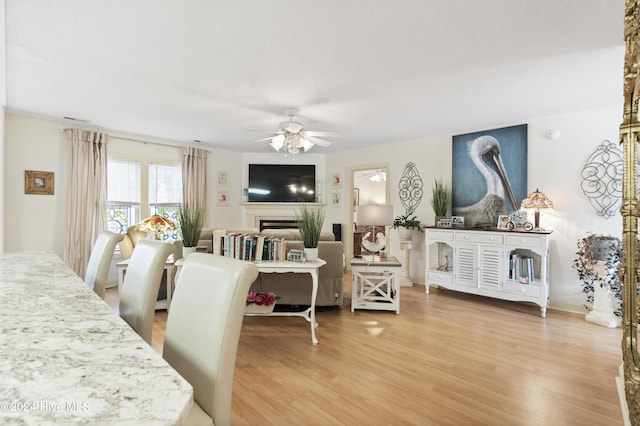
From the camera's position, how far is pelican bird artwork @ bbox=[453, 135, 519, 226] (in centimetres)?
418

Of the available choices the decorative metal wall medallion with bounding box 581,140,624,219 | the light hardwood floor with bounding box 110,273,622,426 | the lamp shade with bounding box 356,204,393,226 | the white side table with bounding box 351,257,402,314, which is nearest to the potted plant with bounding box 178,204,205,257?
the light hardwood floor with bounding box 110,273,622,426

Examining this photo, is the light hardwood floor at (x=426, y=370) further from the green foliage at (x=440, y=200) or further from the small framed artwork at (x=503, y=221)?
the green foliage at (x=440, y=200)

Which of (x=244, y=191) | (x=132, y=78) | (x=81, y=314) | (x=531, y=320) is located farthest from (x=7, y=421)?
(x=244, y=191)

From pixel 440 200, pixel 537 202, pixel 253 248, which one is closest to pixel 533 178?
pixel 537 202

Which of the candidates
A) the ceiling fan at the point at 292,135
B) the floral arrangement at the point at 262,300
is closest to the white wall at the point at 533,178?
the ceiling fan at the point at 292,135

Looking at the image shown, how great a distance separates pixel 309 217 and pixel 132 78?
6.74 feet

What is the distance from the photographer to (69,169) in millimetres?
4297

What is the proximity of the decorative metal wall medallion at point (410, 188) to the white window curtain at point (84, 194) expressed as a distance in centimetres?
468

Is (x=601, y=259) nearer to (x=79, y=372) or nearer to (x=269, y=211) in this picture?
(x=79, y=372)

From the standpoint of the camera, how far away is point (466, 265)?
409 cm

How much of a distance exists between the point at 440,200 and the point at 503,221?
2.90 feet

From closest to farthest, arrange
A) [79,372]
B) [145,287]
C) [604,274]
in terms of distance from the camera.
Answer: [79,372], [145,287], [604,274]

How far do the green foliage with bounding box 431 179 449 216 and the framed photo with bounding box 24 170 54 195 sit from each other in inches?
214

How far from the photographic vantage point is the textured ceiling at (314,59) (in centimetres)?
188
